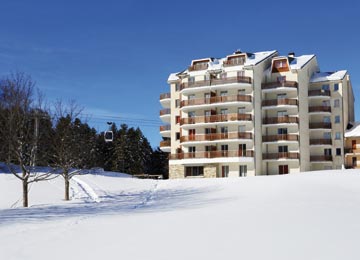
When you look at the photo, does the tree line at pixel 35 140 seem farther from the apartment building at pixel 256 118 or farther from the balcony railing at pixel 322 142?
the balcony railing at pixel 322 142

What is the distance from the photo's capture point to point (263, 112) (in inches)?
2175

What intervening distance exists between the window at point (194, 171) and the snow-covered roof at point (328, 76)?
21.4 meters

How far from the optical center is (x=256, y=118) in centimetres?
5309

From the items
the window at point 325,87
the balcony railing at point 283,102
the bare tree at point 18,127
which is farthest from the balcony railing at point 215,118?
the bare tree at point 18,127

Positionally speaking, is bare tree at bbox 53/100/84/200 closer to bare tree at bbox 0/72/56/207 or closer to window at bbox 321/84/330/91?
bare tree at bbox 0/72/56/207

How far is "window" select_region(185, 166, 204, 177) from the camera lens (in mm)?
54013

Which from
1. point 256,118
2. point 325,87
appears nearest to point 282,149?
point 256,118

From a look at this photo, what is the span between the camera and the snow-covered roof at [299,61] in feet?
180

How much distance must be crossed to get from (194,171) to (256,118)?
10898mm

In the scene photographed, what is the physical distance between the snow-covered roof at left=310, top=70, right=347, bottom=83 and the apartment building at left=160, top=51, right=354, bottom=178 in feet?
0.46

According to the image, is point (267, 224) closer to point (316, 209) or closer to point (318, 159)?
point (316, 209)

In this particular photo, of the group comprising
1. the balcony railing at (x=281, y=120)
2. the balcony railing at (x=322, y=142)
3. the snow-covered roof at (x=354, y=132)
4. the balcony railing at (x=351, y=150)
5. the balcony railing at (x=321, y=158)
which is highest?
the balcony railing at (x=281, y=120)

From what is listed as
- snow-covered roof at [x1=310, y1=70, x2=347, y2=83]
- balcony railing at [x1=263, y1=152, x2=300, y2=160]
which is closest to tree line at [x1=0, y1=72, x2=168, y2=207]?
balcony railing at [x1=263, y1=152, x2=300, y2=160]

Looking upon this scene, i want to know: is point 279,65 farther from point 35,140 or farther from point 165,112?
point 35,140
